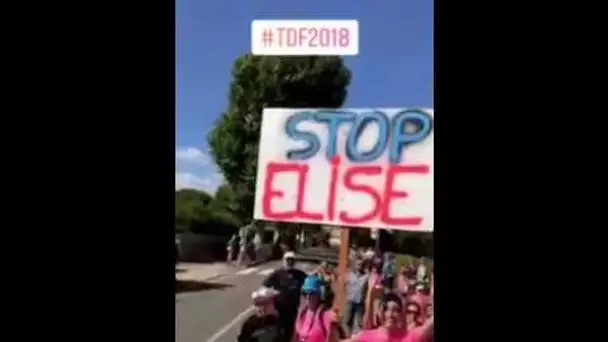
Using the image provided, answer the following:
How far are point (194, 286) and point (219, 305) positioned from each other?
6cm

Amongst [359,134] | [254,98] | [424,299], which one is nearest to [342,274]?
[424,299]

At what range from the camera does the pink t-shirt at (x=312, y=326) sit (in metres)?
1.58

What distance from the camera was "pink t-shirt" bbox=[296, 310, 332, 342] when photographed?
1582 mm

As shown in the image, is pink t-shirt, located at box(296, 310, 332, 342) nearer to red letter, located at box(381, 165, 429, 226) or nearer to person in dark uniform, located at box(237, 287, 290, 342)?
person in dark uniform, located at box(237, 287, 290, 342)

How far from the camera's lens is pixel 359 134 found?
1577mm

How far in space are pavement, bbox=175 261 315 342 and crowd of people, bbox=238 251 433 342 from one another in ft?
0.06

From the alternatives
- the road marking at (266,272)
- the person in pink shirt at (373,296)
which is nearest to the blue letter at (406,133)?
the person in pink shirt at (373,296)

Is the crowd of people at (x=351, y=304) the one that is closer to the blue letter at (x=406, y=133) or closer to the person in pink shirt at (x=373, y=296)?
the person in pink shirt at (x=373, y=296)

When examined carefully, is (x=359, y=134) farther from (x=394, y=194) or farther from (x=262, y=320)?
(x=262, y=320)
